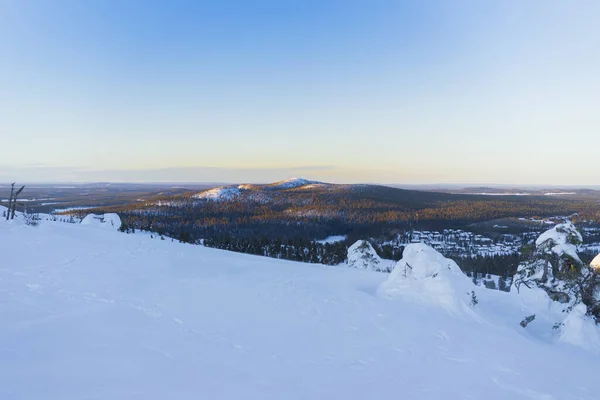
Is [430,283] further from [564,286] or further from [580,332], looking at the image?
[564,286]

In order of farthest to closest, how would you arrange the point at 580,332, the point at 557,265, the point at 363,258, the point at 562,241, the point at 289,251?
1. the point at 289,251
2. the point at 363,258
3. the point at 557,265
4. the point at 562,241
5. the point at 580,332

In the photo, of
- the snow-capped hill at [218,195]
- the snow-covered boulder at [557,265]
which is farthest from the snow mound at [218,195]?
the snow-covered boulder at [557,265]

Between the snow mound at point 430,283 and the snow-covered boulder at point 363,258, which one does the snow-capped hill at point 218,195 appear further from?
the snow mound at point 430,283

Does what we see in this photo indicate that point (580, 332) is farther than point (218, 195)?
No

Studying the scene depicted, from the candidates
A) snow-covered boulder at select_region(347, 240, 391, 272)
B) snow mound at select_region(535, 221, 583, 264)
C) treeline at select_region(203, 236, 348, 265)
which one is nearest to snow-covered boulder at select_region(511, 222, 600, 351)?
snow mound at select_region(535, 221, 583, 264)

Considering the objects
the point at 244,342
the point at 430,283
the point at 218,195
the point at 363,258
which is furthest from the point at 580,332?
the point at 218,195

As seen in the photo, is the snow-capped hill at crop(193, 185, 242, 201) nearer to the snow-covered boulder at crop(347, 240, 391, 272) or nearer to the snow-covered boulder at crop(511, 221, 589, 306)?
the snow-covered boulder at crop(347, 240, 391, 272)

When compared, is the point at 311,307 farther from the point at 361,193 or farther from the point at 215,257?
the point at 361,193
